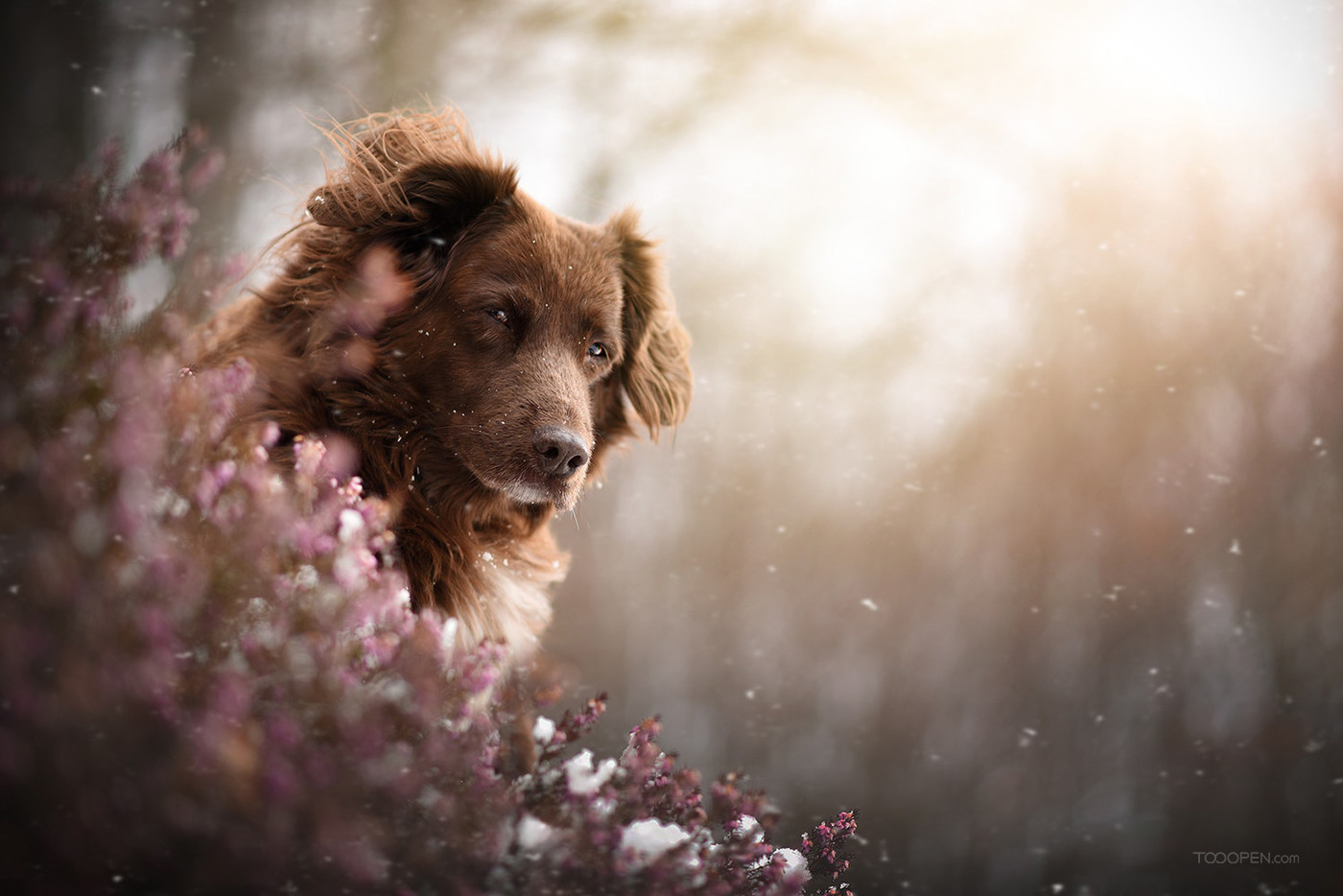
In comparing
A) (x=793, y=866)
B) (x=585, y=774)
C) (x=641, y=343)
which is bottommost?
(x=793, y=866)

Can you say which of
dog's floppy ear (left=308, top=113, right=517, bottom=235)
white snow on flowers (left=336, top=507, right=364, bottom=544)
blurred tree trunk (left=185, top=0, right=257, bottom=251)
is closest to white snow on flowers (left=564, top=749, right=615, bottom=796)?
white snow on flowers (left=336, top=507, right=364, bottom=544)

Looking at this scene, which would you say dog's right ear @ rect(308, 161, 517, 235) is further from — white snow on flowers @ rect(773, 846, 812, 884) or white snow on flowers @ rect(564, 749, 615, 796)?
white snow on flowers @ rect(773, 846, 812, 884)

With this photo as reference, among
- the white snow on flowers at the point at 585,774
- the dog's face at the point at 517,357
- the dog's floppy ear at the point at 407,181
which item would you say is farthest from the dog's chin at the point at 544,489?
the dog's floppy ear at the point at 407,181

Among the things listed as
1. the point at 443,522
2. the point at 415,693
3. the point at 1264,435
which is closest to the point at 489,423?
the point at 443,522

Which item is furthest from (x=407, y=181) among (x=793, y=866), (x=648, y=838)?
(x=793, y=866)

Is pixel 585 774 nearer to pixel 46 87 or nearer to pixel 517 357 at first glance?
pixel 517 357

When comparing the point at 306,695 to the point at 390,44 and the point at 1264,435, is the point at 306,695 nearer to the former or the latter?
the point at 390,44

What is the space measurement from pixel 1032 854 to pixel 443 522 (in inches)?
155

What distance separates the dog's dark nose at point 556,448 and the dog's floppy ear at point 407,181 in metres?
0.81

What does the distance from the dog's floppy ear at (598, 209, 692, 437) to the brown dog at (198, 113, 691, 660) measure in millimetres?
249

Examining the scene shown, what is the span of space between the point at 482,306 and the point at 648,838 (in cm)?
156

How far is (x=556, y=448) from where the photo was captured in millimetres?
2453

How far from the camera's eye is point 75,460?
1.64 meters

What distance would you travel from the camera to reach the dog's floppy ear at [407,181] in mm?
2652
